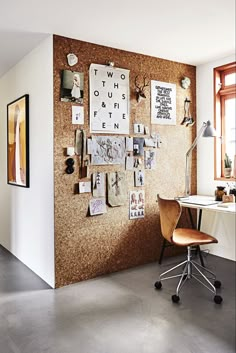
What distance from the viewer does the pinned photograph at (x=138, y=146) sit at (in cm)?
350

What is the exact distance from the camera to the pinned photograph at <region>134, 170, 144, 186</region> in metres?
3.53

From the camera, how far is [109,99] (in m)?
3.29

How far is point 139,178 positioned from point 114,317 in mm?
1569

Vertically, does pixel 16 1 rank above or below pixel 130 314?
above

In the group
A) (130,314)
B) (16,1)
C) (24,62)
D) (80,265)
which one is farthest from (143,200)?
(16,1)

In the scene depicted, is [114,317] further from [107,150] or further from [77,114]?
[77,114]

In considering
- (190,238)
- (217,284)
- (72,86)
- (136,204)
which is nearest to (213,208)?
(190,238)

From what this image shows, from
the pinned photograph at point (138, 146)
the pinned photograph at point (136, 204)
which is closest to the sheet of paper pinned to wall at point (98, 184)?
the pinned photograph at point (136, 204)

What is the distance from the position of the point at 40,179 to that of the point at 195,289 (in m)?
1.81

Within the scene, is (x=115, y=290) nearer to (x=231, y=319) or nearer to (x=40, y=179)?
(x=231, y=319)

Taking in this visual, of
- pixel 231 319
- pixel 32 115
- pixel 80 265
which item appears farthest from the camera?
pixel 32 115

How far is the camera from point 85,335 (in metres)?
2.16

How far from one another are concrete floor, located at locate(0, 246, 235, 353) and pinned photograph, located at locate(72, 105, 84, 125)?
156cm

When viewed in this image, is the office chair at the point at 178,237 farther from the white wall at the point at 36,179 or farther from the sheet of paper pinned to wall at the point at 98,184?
the white wall at the point at 36,179
